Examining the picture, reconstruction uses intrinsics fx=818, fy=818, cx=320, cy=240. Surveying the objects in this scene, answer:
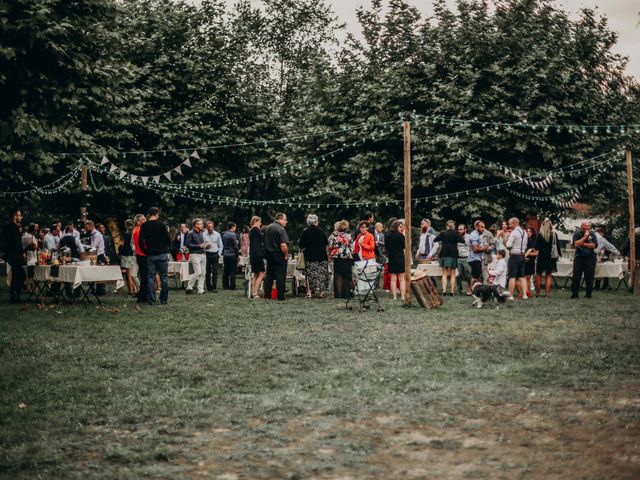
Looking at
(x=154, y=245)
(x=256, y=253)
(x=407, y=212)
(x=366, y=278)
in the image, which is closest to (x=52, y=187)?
(x=256, y=253)

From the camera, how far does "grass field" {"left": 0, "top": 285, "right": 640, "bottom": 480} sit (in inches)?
224

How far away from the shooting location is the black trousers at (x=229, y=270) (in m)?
23.8

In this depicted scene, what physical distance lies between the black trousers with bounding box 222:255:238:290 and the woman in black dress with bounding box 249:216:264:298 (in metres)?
3.27

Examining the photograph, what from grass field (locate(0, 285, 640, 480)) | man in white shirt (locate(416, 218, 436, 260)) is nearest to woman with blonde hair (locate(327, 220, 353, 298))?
man in white shirt (locate(416, 218, 436, 260))

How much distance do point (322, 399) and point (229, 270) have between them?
1659 centimetres

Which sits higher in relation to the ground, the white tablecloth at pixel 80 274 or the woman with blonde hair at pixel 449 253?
the woman with blonde hair at pixel 449 253

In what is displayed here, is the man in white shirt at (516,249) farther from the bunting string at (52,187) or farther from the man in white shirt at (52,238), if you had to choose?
the bunting string at (52,187)

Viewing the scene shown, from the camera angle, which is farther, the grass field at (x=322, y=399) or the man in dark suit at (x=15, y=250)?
the man in dark suit at (x=15, y=250)

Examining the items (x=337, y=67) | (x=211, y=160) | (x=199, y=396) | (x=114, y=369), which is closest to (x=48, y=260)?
(x=114, y=369)

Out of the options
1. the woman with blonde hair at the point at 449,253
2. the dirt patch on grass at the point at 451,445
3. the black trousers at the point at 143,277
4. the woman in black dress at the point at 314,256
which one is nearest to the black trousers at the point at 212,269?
the woman in black dress at the point at 314,256

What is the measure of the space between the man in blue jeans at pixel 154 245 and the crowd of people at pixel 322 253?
0.9 inches

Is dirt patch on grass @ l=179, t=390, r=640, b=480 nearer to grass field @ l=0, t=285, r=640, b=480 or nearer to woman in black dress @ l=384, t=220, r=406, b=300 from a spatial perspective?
grass field @ l=0, t=285, r=640, b=480

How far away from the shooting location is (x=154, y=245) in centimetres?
1770

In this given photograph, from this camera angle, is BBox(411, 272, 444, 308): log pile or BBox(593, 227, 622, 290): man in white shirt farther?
BBox(593, 227, 622, 290): man in white shirt
